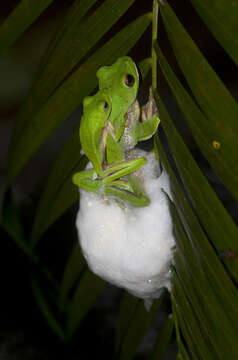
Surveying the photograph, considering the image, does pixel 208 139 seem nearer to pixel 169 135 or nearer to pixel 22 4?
pixel 169 135

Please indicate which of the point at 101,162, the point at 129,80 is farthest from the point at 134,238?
the point at 129,80

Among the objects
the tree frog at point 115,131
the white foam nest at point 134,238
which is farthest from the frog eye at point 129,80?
the white foam nest at point 134,238

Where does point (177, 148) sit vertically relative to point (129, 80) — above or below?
below

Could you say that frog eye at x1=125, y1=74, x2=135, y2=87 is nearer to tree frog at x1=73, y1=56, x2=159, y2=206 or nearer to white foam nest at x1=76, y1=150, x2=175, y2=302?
tree frog at x1=73, y1=56, x2=159, y2=206

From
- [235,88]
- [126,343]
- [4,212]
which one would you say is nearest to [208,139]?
[126,343]

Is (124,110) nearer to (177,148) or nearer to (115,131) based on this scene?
(115,131)

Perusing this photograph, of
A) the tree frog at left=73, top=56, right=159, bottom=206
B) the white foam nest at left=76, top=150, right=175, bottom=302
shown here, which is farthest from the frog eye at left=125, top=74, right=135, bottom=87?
the white foam nest at left=76, top=150, right=175, bottom=302
